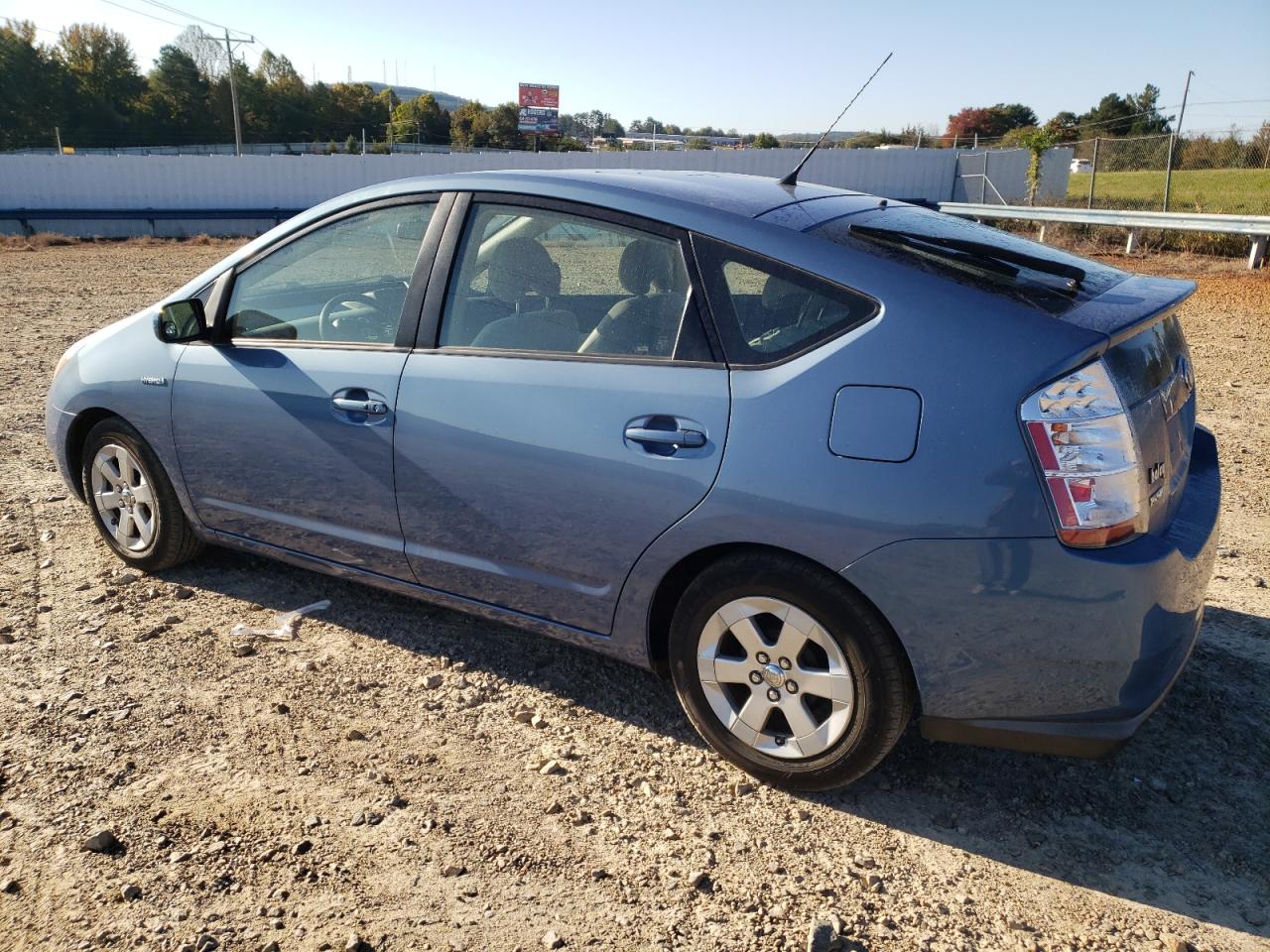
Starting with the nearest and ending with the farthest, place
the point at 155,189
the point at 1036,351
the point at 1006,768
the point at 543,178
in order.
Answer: the point at 1036,351
the point at 1006,768
the point at 543,178
the point at 155,189

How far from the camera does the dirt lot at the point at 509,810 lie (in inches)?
98.2

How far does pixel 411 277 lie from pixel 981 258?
1917 millimetres

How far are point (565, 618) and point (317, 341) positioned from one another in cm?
145

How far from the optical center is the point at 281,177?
32062 millimetres

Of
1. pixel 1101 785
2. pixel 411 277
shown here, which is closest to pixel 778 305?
pixel 411 277

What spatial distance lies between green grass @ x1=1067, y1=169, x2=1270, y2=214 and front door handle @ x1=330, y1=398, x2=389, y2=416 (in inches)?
831

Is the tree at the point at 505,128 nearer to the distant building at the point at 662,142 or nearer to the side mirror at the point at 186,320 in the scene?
the distant building at the point at 662,142

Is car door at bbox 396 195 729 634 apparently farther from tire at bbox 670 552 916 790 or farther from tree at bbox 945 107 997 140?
tree at bbox 945 107 997 140

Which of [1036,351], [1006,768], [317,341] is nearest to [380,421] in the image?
[317,341]

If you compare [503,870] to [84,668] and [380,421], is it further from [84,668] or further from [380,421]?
[84,668]

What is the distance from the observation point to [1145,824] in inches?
112

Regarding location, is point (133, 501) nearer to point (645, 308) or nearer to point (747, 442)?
point (645, 308)

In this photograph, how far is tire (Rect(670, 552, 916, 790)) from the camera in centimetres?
268

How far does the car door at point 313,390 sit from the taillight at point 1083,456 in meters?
2.08
